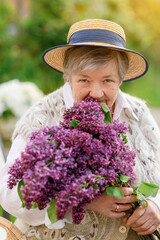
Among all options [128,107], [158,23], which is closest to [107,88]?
[128,107]

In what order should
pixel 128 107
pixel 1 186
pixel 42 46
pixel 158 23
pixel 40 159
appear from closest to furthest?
pixel 40 159 → pixel 1 186 → pixel 128 107 → pixel 42 46 → pixel 158 23

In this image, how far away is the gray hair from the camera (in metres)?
1.93

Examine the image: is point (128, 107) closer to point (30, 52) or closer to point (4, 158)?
point (4, 158)

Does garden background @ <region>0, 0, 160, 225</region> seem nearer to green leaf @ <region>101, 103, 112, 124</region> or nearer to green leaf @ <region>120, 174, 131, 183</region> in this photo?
green leaf @ <region>101, 103, 112, 124</region>

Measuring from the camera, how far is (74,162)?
4.64ft

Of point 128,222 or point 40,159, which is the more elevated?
point 40,159

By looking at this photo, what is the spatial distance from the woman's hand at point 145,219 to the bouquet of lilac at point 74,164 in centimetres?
25

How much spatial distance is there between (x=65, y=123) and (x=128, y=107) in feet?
2.87

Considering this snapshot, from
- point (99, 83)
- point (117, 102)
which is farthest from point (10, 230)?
point (117, 102)

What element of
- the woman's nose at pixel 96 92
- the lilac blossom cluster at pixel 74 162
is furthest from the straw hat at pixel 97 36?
the lilac blossom cluster at pixel 74 162

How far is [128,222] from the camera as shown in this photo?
5.75ft

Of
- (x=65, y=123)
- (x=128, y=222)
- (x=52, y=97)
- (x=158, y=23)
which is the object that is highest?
(x=158, y=23)

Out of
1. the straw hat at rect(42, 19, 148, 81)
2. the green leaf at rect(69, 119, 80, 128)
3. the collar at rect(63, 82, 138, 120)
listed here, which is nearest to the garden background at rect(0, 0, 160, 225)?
the collar at rect(63, 82, 138, 120)

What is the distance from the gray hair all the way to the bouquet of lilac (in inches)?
17.3
